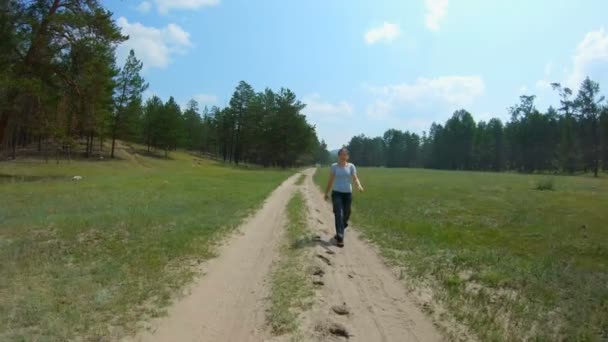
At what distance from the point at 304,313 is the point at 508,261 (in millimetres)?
6463

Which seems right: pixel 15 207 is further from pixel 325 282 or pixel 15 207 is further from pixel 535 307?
pixel 535 307

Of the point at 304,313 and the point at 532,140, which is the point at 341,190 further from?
the point at 532,140

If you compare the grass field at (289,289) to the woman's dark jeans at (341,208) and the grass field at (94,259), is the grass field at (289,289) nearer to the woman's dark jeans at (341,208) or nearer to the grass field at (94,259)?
the woman's dark jeans at (341,208)

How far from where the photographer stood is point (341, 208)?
11.0m

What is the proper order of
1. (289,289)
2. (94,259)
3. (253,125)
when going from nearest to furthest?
(289,289)
(94,259)
(253,125)

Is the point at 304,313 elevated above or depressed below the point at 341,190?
below

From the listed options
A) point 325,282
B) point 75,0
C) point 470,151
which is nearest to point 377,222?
point 325,282

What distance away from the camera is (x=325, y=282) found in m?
7.48

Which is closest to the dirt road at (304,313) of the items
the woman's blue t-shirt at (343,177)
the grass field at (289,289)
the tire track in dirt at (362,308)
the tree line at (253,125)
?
the tire track in dirt at (362,308)

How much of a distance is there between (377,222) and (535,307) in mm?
9468

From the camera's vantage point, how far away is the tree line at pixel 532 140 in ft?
284

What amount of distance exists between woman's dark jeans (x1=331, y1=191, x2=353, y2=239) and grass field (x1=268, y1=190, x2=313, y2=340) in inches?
43.6

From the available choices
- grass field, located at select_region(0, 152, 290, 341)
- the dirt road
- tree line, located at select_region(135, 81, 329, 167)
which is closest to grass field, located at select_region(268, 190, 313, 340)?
the dirt road

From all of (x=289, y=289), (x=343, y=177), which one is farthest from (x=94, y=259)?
(x=343, y=177)
